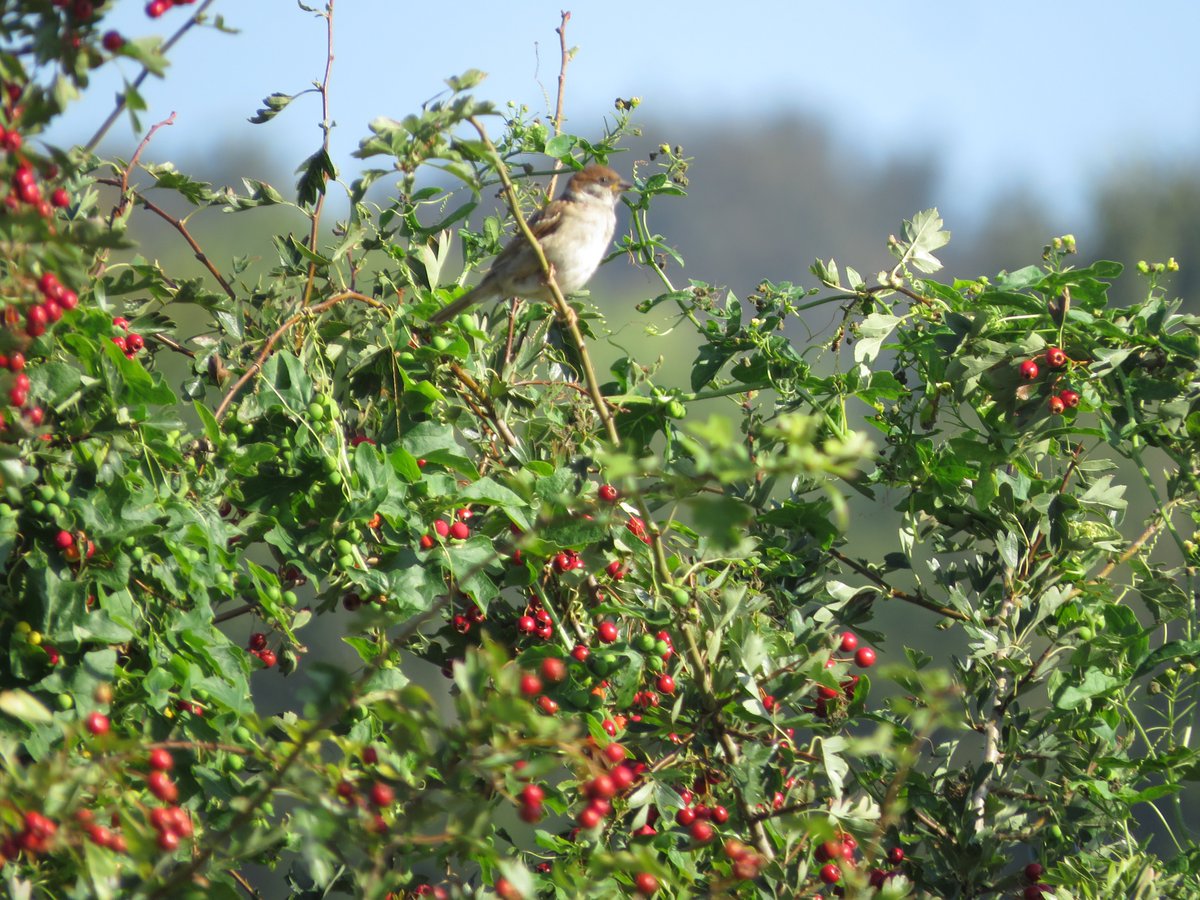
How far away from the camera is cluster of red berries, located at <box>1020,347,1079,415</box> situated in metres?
2.94

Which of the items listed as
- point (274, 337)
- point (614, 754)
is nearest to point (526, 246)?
point (274, 337)

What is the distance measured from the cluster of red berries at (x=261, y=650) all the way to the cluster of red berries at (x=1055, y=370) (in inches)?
74.3

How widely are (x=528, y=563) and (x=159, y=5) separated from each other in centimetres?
133

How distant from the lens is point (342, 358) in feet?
9.87

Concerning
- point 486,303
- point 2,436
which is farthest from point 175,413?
point 486,303

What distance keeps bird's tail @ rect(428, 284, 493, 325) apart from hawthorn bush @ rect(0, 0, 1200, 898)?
0.07 metres

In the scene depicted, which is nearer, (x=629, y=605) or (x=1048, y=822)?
(x=629, y=605)

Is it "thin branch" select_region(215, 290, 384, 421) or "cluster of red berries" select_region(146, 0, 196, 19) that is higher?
"cluster of red berries" select_region(146, 0, 196, 19)

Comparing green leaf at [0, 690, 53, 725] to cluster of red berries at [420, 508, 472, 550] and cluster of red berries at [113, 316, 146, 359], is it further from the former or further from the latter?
cluster of red berries at [113, 316, 146, 359]

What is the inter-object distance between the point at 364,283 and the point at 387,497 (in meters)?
1.07

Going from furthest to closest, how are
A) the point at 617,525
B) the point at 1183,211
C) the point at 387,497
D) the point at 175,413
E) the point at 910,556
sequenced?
the point at 1183,211, the point at 910,556, the point at 617,525, the point at 387,497, the point at 175,413

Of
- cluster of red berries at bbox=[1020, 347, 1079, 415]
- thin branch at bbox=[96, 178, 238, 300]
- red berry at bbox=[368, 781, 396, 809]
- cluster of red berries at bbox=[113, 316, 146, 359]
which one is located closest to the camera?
red berry at bbox=[368, 781, 396, 809]

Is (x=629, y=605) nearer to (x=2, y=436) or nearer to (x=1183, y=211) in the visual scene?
(x=2, y=436)

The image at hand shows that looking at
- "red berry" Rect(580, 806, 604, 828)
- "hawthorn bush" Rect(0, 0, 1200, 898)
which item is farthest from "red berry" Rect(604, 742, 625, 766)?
→ "red berry" Rect(580, 806, 604, 828)
